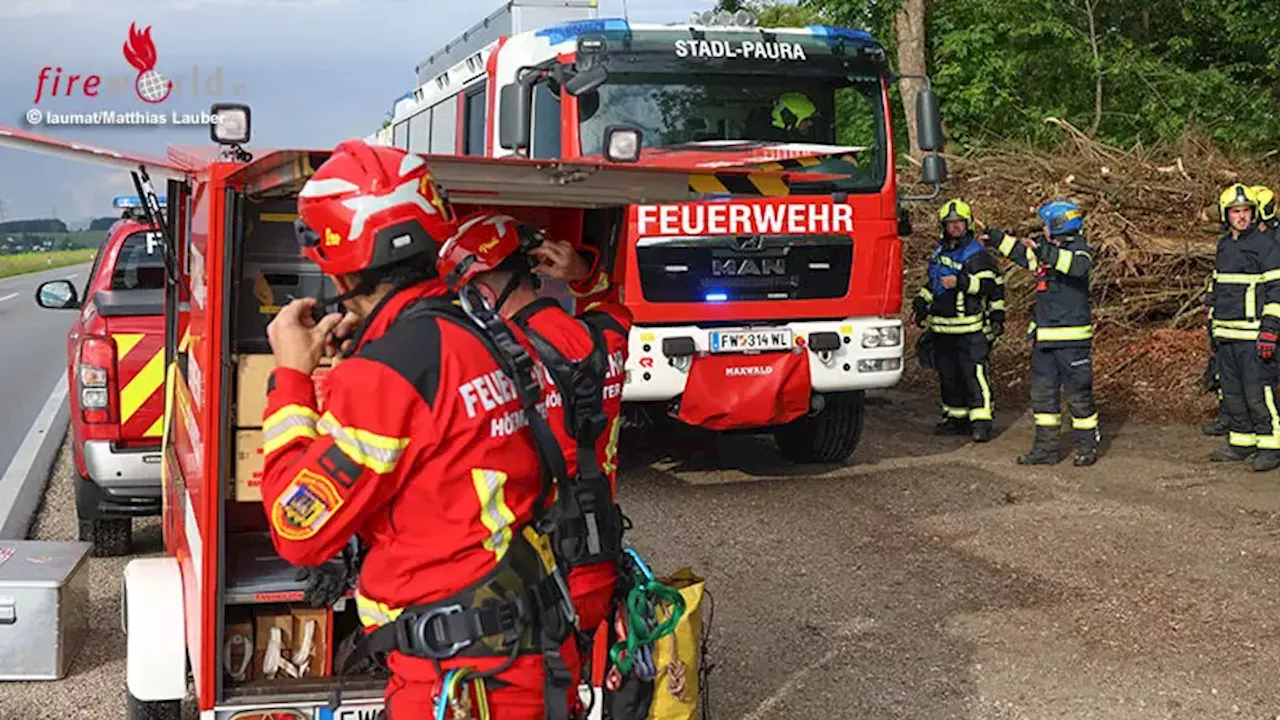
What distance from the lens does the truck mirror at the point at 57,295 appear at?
7.88 m

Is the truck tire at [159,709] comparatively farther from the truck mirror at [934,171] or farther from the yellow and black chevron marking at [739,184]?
the truck mirror at [934,171]

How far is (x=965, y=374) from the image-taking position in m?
11.8

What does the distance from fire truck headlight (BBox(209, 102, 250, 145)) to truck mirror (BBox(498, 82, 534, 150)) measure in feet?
14.3

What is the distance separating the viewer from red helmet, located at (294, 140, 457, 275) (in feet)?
9.71

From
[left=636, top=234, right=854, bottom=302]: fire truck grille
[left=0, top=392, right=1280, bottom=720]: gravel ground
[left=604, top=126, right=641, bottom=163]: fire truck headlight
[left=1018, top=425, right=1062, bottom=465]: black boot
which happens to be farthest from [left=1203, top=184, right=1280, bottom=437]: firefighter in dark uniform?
[left=604, top=126, right=641, bottom=163]: fire truck headlight

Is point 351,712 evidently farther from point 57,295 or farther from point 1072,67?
point 1072,67

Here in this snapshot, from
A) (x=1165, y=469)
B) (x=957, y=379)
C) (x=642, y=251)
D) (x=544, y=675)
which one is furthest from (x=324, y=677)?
(x=957, y=379)

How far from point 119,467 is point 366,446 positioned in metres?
5.06

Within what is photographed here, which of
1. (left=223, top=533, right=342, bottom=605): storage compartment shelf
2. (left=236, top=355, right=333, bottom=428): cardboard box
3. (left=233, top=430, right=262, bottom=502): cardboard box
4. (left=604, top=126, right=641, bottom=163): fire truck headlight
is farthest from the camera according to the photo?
(left=236, top=355, right=333, bottom=428): cardboard box

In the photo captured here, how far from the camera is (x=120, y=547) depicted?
805 centimetres

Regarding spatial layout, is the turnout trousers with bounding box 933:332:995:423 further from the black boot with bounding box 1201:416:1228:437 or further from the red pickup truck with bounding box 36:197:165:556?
the red pickup truck with bounding box 36:197:165:556

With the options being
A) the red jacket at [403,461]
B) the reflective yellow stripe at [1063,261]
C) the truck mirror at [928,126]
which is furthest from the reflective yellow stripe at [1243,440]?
the red jacket at [403,461]

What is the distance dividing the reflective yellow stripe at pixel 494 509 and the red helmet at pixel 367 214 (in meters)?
0.47

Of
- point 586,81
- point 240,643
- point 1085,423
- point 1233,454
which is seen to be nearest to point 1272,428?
point 1233,454
